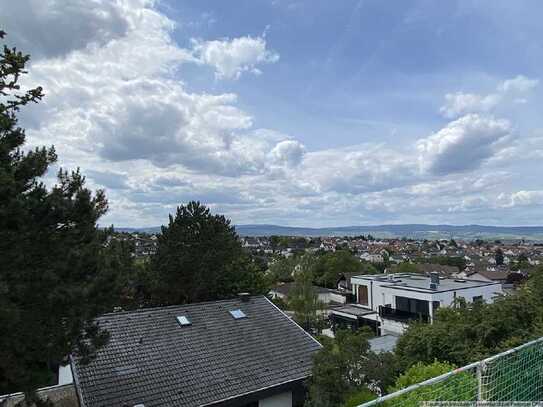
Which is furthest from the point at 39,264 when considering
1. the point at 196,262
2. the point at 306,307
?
the point at 306,307

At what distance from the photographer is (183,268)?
24641 mm

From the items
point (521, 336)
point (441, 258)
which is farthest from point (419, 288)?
point (441, 258)

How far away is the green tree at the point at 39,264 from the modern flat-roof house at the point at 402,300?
22748 millimetres

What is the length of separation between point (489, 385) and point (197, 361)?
9609 millimetres

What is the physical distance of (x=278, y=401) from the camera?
1217 centimetres

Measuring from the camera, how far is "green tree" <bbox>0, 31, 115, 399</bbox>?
648 cm

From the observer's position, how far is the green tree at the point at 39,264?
6.48 metres

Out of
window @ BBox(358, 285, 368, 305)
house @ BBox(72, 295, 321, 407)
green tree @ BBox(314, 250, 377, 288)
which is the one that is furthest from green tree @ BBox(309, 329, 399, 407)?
green tree @ BBox(314, 250, 377, 288)

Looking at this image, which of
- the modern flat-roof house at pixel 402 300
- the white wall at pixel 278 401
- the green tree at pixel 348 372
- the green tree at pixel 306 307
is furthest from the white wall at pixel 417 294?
the green tree at pixel 348 372

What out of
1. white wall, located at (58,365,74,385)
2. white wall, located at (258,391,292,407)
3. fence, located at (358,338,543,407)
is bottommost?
white wall, located at (258,391,292,407)

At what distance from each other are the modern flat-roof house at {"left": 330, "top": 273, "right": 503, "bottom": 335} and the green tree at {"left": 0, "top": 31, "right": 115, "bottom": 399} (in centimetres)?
2275

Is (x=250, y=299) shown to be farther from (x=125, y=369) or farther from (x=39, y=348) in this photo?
(x=39, y=348)

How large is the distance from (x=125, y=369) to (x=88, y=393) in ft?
3.77

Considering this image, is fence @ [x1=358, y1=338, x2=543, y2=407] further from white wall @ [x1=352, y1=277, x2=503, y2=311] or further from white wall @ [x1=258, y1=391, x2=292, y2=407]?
white wall @ [x1=352, y1=277, x2=503, y2=311]
